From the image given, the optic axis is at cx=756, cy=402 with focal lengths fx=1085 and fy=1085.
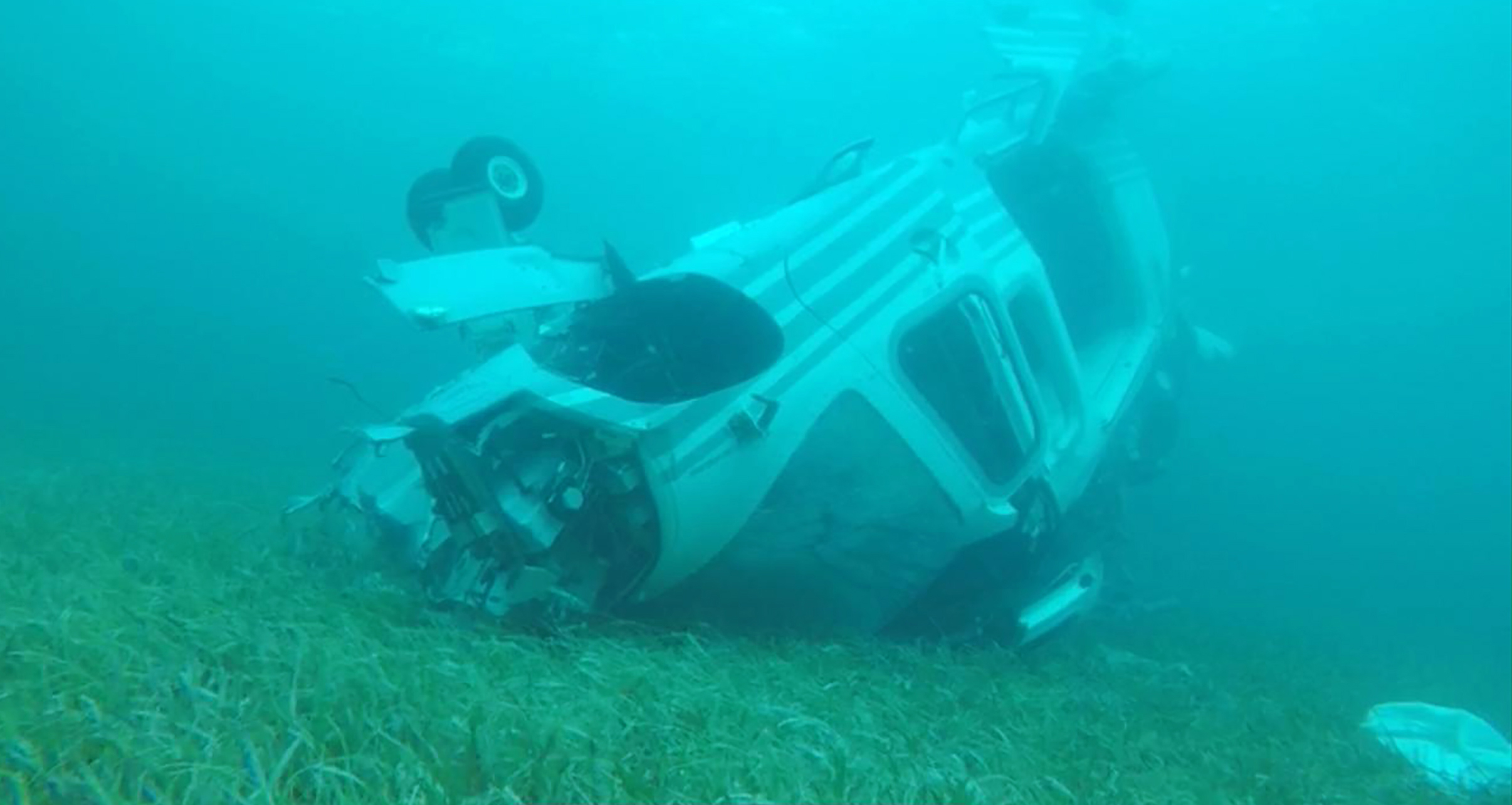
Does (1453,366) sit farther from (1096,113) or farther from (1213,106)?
(1096,113)

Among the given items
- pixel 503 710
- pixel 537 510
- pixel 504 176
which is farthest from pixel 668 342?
pixel 503 710

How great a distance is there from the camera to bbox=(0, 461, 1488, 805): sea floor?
2.87 m

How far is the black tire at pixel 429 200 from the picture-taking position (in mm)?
6910

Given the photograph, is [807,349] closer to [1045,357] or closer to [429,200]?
[1045,357]

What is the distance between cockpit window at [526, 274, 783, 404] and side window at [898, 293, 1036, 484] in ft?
3.32

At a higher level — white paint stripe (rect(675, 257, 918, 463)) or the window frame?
white paint stripe (rect(675, 257, 918, 463))

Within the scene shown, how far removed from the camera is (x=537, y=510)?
4.92m

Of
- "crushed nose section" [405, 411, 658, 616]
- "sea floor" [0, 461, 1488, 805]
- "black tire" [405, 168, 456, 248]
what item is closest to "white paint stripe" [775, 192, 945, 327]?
"crushed nose section" [405, 411, 658, 616]

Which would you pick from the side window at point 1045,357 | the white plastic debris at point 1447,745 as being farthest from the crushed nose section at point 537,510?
the white plastic debris at point 1447,745

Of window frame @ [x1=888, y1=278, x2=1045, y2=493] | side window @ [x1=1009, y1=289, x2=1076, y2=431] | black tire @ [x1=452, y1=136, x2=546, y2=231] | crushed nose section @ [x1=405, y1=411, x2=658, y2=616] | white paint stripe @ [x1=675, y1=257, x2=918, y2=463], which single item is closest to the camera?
crushed nose section @ [x1=405, y1=411, x2=658, y2=616]

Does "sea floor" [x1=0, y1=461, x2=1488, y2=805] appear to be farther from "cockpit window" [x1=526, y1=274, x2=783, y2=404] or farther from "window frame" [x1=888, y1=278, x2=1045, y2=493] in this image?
"cockpit window" [x1=526, y1=274, x2=783, y2=404]

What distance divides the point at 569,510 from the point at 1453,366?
1154 inches

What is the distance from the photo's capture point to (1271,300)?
25.9m

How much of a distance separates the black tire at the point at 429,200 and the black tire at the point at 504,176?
0.11 meters
